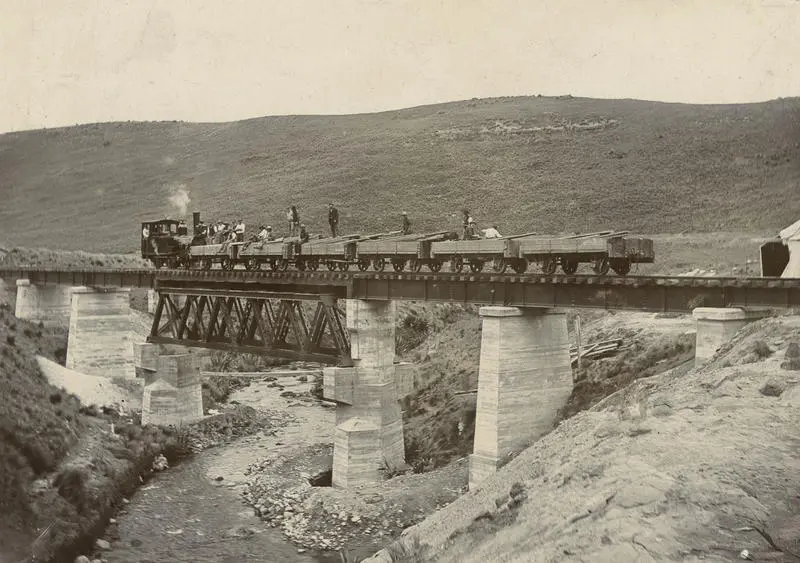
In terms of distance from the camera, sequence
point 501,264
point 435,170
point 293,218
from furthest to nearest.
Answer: point 435,170, point 293,218, point 501,264

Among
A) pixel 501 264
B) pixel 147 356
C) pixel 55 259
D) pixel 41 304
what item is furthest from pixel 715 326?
pixel 55 259

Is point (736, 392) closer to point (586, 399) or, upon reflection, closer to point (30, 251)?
point (586, 399)

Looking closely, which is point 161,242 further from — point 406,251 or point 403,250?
point 406,251

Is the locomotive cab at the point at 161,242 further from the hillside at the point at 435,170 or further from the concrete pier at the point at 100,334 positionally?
the hillside at the point at 435,170

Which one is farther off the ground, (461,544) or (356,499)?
(461,544)

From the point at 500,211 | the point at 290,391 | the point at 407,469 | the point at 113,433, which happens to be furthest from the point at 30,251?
the point at 407,469

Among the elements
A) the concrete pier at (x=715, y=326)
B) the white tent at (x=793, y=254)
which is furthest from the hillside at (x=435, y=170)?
the concrete pier at (x=715, y=326)

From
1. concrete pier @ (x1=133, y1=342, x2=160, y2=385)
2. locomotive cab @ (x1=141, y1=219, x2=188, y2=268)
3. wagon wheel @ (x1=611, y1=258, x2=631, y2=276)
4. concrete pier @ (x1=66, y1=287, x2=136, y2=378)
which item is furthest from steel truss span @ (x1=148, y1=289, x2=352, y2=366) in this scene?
wagon wheel @ (x1=611, y1=258, x2=631, y2=276)
